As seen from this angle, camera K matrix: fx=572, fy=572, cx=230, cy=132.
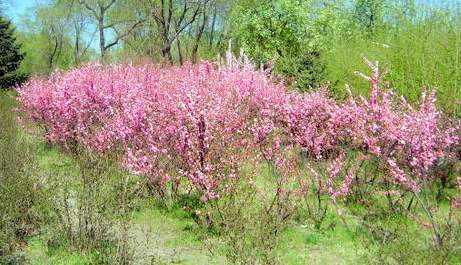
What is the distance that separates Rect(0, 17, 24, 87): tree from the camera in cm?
4031

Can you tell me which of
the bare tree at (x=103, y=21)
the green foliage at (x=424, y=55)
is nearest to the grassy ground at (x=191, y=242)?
the green foliage at (x=424, y=55)

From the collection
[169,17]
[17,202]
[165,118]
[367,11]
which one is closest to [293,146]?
[165,118]

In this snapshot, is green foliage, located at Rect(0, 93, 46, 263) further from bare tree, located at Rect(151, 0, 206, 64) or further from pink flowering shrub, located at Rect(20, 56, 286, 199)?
bare tree, located at Rect(151, 0, 206, 64)

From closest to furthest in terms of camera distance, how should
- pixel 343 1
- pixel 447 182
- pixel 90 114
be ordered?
pixel 447 182 → pixel 90 114 → pixel 343 1

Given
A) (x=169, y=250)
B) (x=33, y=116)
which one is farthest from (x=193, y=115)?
(x=33, y=116)

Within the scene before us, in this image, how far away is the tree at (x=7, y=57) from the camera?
132 ft

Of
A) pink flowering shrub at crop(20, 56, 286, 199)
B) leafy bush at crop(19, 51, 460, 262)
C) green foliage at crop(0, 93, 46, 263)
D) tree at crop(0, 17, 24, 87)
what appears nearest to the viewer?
green foliage at crop(0, 93, 46, 263)

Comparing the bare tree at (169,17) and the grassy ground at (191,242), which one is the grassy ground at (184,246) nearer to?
the grassy ground at (191,242)

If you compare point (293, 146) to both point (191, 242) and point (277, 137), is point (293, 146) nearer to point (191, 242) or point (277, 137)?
point (277, 137)

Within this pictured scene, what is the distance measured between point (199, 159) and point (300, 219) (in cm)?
188

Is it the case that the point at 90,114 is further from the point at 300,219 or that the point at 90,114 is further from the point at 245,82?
the point at 300,219

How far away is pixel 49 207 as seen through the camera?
25.8 feet

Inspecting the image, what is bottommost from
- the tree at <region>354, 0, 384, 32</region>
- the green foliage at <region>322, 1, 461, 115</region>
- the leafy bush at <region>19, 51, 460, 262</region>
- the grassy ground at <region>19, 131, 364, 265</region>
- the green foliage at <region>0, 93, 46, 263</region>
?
the grassy ground at <region>19, 131, 364, 265</region>

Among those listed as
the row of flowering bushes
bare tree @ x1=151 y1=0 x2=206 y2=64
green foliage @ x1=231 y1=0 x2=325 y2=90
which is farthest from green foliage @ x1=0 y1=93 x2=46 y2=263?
bare tree @ x1=151 y1=0 x2=206 y2=64
